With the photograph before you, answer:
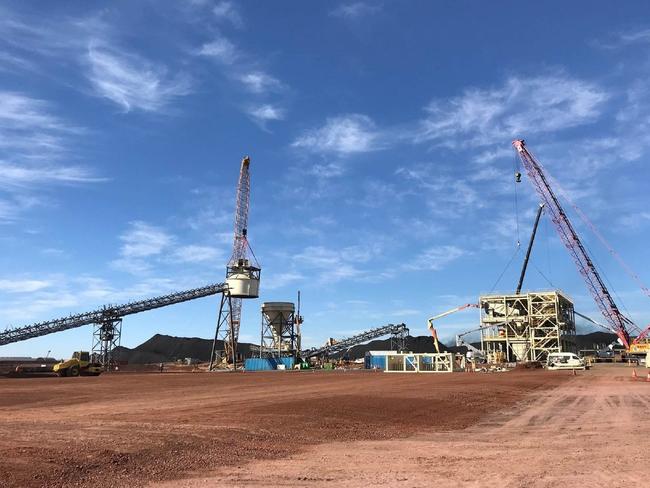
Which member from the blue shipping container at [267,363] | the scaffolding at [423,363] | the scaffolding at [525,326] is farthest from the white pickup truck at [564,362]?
the blue shipping container at [267,363]

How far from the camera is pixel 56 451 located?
12.8 m

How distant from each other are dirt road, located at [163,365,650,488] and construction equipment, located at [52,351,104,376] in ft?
212

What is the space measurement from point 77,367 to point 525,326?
91.9 m

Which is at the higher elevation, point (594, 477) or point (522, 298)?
point (522, 298)

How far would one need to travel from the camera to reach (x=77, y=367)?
71.6 metres

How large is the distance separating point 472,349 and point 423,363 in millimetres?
46522

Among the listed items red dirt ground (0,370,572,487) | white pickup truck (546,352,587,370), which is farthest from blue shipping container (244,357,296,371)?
red dirt ground (0,370,572,487)

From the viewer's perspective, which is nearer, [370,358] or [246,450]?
[246,450]

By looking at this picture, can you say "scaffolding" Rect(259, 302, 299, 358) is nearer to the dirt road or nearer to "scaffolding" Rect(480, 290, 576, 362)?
"scaffolding" Rect(480, 290, 576, 362)

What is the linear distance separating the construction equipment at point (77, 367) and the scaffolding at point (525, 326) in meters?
78.6

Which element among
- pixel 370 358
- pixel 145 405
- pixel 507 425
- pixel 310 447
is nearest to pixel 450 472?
pixel 310 447

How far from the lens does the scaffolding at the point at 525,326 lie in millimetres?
116938

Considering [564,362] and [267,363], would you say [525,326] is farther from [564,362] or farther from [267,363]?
[267,363]

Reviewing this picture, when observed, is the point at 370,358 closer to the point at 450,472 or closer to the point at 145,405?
the point at 145,405
